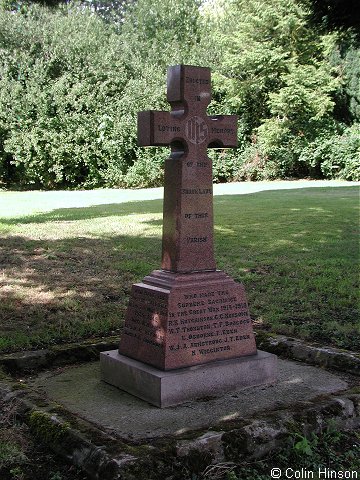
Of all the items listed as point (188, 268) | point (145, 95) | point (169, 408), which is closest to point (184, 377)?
point (169, 408)

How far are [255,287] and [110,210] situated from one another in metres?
7.83

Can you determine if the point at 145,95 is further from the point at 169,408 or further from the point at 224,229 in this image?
the point at 169,408

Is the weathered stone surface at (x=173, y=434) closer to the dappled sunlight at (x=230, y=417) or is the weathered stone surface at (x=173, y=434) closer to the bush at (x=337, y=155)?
the dappled sunlight at (x=230, y=417)

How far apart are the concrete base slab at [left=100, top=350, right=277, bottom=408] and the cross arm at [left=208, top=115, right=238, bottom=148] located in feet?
5.31

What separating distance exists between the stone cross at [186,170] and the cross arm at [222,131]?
0.05 metres

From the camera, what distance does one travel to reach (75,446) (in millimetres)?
3516

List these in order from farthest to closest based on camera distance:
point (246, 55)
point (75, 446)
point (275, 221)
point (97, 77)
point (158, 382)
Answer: point (246, 55)
point (97, 77)
point (275, 221)
point (158, 382)
point (75, 446)

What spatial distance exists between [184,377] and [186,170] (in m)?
1.45

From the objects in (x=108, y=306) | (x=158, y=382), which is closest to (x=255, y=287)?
(x=108, y=306)

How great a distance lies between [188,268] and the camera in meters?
4.72

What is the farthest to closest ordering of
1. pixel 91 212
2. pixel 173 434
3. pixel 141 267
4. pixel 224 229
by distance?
1. pixel 91 212
2. pixel 224 229
3. pixel 141 267
4. pixel 173 434

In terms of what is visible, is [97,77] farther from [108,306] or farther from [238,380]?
[238,380]

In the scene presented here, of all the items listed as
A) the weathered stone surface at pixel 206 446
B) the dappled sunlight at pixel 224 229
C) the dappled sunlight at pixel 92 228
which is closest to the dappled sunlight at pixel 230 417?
the weathered stone surface at pixel 206 446

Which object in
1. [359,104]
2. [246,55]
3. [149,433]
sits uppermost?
[246,55]
